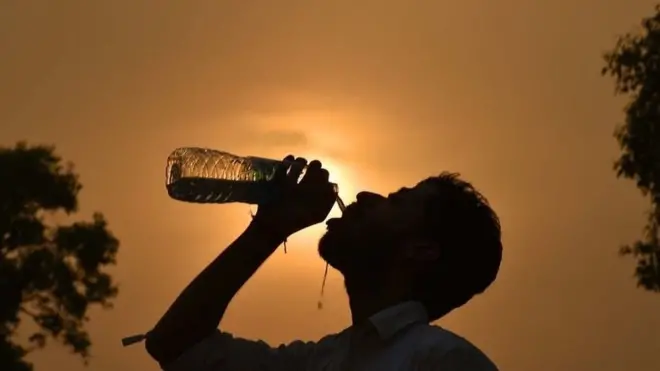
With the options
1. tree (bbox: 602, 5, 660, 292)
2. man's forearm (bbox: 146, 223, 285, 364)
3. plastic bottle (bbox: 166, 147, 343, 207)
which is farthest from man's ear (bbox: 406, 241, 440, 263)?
tree (bbox: 602, 5, 660, 292)

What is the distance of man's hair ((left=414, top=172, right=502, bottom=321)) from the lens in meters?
3.30

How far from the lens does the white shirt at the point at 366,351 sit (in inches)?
108

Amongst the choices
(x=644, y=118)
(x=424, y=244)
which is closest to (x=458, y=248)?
(x=424, y=244)

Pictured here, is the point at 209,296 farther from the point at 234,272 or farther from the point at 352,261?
the point at 352,261

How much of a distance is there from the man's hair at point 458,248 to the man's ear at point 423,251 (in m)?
0.02

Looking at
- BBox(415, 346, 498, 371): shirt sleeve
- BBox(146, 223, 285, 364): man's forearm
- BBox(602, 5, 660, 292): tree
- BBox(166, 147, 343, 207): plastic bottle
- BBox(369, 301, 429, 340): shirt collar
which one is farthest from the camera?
BBox(602, 5, 660, 292): tree

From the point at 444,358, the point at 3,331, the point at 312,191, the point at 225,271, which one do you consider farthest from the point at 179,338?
the point at 3,331

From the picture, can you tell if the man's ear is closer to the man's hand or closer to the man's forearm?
the man's hand

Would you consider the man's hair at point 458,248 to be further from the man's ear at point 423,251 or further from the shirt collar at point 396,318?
the shirt collar at point 396,318

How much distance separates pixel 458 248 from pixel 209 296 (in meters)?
0.71

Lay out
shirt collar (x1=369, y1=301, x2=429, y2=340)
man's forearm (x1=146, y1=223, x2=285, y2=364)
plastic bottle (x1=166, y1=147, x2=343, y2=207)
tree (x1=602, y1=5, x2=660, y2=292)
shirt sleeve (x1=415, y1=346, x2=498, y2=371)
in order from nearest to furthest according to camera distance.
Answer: shirt sleeve (x1=415, y1=346, x2=498, y2=371) → shirt collar (x1=369, y1=301, x2=429, y2=340) → man's forearm (x1=146, y1=223, x2=285, y2=364) → plastic bottle (x1=166, y1=147, x2=343, y2=207) → tree (x1=602, y1=5, x2=660, y2=292)

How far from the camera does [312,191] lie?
3.36 m

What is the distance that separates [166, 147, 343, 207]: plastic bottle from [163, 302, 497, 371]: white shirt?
0.45 metres

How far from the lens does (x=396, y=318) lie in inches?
119
